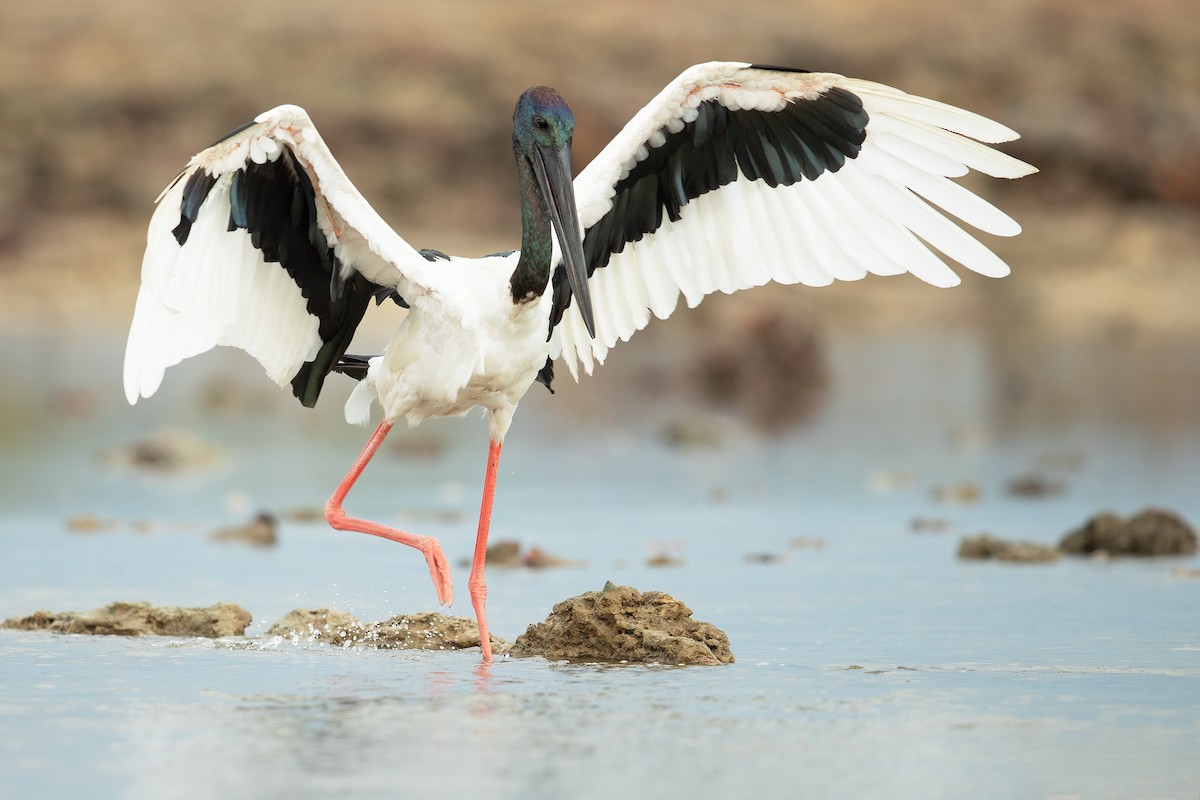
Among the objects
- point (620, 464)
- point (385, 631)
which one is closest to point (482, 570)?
point (385, 631)

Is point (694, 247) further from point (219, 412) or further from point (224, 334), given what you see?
point (219, 412)

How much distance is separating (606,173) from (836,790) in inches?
138

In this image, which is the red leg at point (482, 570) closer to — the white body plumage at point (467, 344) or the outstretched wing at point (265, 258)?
the white body plumage at point (467, 344)

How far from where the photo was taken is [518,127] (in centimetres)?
737

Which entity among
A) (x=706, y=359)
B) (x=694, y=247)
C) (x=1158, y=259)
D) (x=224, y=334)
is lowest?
(x=224, y=334)

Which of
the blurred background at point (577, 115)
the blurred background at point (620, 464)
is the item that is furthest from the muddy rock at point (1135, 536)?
the blurred background at point (577, 115)

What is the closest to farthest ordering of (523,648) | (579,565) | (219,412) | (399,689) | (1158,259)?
(399,689) → (523,648) → (579,565) → (219,412) → (1158,259)

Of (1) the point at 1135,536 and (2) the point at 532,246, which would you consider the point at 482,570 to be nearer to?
(2) the point at 532,246

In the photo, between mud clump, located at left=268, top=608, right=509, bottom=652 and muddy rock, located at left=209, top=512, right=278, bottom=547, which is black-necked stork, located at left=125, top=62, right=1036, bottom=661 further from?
muddy rock, located at left=209, top=512, right=278, bottom=547

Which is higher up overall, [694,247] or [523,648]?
[694,247]

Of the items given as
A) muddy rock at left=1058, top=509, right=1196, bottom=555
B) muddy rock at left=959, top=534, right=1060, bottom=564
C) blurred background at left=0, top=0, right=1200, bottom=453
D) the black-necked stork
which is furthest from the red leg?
blurred background at left=0, top=0, right=1200, bottom=453

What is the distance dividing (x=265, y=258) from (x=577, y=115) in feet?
98.9

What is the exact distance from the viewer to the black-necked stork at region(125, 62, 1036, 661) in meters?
7.14

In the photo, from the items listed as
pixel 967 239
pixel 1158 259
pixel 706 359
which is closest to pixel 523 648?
pixel 967 239
